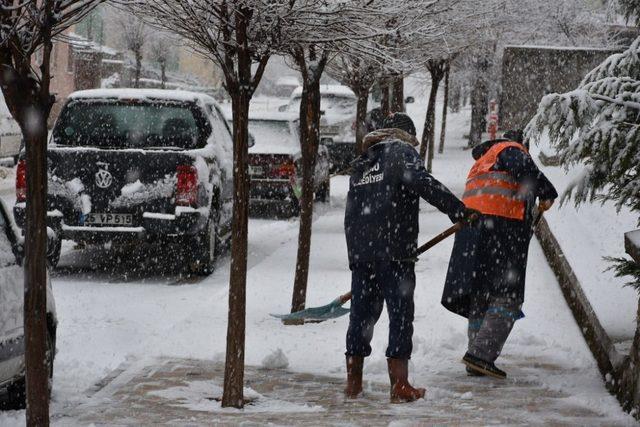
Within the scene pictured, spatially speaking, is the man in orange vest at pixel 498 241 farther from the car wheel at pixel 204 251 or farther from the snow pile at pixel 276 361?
the car wheel at pixel 204 251

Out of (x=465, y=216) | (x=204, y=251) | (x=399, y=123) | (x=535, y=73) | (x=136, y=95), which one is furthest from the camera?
(x=535, y=73)

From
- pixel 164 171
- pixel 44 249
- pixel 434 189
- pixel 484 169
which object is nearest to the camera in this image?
pixel 44 249

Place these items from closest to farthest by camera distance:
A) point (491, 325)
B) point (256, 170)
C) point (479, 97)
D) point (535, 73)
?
point (491, 325)
point (256, 170)
point (535, 73)
point (479, 97)

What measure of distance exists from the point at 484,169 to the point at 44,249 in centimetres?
366

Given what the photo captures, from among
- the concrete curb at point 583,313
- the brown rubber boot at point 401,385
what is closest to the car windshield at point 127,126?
the concrete curb at point 583,313

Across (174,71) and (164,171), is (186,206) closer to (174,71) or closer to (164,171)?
(164,171)

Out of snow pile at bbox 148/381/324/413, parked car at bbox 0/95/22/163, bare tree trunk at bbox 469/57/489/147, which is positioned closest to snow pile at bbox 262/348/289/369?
snow pile at bbox 148/381/324/413

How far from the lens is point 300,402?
6523 millimetres

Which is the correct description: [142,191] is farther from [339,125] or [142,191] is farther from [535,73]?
[339,125]

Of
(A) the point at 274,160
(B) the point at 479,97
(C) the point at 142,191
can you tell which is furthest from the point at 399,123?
(B) the point at 479,97

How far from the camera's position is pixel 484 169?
7.50 meters

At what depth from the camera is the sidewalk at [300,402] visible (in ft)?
19.4

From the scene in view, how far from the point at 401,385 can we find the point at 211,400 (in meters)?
1.12

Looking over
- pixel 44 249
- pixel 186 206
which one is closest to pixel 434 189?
pixel 44 249
